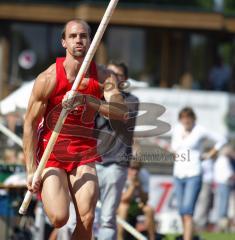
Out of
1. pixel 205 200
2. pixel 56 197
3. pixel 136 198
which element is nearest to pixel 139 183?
pixel 136 198

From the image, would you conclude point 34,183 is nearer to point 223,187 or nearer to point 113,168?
point 113,168

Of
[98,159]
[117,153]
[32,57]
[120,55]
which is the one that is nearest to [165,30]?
[120,55]

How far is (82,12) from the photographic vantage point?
28.1 metres

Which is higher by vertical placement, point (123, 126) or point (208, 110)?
point (208, 110)

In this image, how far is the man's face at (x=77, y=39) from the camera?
8727mm

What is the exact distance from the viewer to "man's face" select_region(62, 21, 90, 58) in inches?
344

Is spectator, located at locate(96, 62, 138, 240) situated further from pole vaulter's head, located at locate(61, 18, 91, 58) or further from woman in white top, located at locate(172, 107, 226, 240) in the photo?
pole vaulter's head, located at locate(61, 18, 91, 58)

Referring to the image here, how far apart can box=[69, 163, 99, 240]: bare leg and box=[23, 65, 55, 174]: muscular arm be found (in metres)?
0.44

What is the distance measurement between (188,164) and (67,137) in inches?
165

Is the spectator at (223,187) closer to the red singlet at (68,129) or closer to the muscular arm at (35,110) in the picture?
the red singlet at (68,129)

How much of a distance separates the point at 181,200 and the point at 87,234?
4.59 metres

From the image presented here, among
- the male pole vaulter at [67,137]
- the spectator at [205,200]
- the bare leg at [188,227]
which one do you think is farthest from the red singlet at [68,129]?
the spectator at [205,200]

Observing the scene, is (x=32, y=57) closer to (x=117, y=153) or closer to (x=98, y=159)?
(x=117, y=153)

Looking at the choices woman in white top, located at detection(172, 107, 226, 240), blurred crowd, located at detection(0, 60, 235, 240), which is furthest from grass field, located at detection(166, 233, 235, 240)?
woman in white top, located at detection(172, 107, 226, 240)
